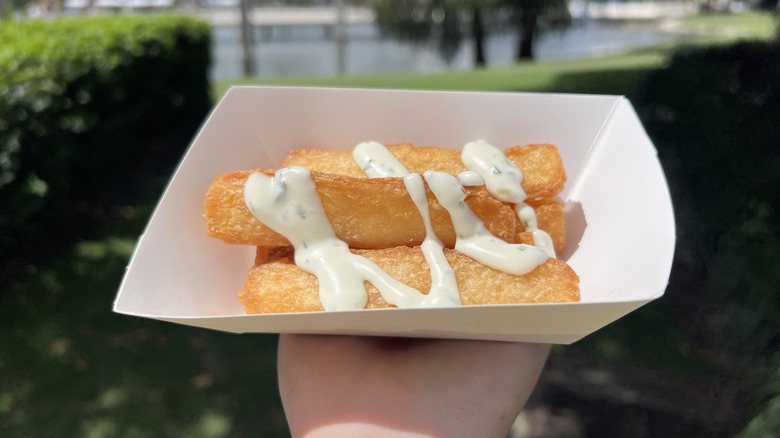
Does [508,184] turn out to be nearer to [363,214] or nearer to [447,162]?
[447,162]

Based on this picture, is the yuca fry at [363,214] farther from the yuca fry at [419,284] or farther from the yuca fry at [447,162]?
the yuca fry at [447,162]

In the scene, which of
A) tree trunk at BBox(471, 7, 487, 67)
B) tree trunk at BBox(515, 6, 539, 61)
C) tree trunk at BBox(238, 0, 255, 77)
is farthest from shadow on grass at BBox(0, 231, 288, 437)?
tree trunk at BBox(471, 7, 487, 67)

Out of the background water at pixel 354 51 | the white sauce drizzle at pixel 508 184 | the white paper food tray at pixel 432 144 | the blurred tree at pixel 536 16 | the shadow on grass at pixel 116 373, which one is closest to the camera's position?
the white paper food tray at pixel 432 144

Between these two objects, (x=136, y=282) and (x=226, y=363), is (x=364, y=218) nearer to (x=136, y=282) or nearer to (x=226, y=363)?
(x=136, y=282)

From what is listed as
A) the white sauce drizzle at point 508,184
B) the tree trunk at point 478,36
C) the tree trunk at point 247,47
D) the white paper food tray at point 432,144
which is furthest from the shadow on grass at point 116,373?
the tree trunk at point 478,36

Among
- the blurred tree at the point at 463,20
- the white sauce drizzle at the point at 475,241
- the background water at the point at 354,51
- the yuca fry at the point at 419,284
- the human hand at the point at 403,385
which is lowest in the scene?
the background water at the point at 354,51
